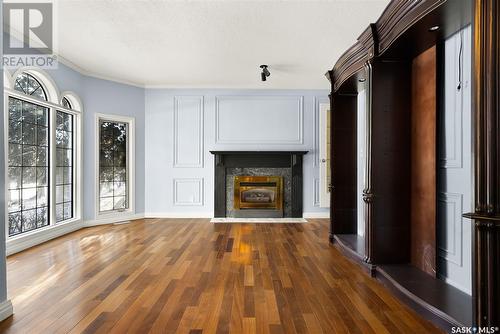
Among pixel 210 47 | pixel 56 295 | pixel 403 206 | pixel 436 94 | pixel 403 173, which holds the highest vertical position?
pixel 210 47

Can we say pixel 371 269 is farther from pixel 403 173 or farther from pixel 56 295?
pixel 56 295

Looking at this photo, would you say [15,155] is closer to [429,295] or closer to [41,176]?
[41,176]

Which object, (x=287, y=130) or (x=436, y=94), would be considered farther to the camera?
(x=287, y=130)

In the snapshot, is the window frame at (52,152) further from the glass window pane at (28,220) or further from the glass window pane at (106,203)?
the glass window pane at (106,203)

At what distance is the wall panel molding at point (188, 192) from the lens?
5949 mm

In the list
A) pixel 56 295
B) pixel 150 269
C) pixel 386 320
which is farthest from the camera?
pixel 150 269

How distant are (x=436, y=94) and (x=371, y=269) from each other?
1662 mm

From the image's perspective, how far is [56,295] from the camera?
2.36m

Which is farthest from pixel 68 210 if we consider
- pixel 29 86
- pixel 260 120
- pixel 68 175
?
pixel 260 120

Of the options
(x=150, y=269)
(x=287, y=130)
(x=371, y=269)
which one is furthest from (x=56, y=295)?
(x=287, y=130)

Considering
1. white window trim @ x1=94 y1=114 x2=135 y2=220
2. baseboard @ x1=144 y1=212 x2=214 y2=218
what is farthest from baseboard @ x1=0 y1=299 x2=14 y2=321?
baseboard @ x1=144 y1=212 x2=214 y2=218

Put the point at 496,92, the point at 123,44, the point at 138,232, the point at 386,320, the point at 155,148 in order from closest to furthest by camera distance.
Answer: the point at 496,92 → the point at 386,320 → the point at 123,44 → the point at 138,232 → the point at 155,148

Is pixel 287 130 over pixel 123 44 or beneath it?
beneath

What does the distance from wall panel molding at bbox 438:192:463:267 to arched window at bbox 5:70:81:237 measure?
4.74 meters
